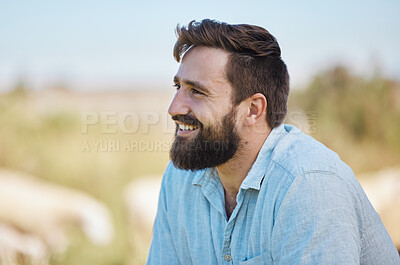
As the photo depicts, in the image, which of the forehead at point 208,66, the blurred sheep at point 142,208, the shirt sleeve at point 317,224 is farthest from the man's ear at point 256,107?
the blurred sheep at point 142,208

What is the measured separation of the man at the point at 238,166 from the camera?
6.61ft

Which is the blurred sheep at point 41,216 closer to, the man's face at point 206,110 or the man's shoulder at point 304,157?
the man's face at point 206,110

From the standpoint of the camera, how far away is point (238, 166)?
8.10ft

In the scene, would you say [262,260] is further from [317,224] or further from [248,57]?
[248,57]

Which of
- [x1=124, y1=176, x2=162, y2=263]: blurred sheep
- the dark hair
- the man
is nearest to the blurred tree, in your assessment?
[x1=124, y1=176, x2=162, y2=263]: blurred sheep

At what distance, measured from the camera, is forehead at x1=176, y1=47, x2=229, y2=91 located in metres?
2.42

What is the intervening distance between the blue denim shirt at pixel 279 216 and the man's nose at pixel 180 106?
42cm

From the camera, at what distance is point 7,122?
7.68 meters

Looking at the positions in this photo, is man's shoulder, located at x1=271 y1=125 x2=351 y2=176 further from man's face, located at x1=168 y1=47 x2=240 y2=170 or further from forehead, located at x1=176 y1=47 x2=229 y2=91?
forehead, located at x1=176 y1=47 x2=229 y2=91

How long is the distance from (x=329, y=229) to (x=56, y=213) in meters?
4.75

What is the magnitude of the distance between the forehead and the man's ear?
0.21 meters

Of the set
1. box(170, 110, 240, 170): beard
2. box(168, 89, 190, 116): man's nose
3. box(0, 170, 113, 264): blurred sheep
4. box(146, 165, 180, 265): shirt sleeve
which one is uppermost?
box(168, 89, 190, 116): man's nose

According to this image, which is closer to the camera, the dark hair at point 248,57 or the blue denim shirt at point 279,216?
the blue denim shirt at point 279,216

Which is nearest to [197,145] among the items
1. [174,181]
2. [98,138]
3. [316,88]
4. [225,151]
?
[225,151]
